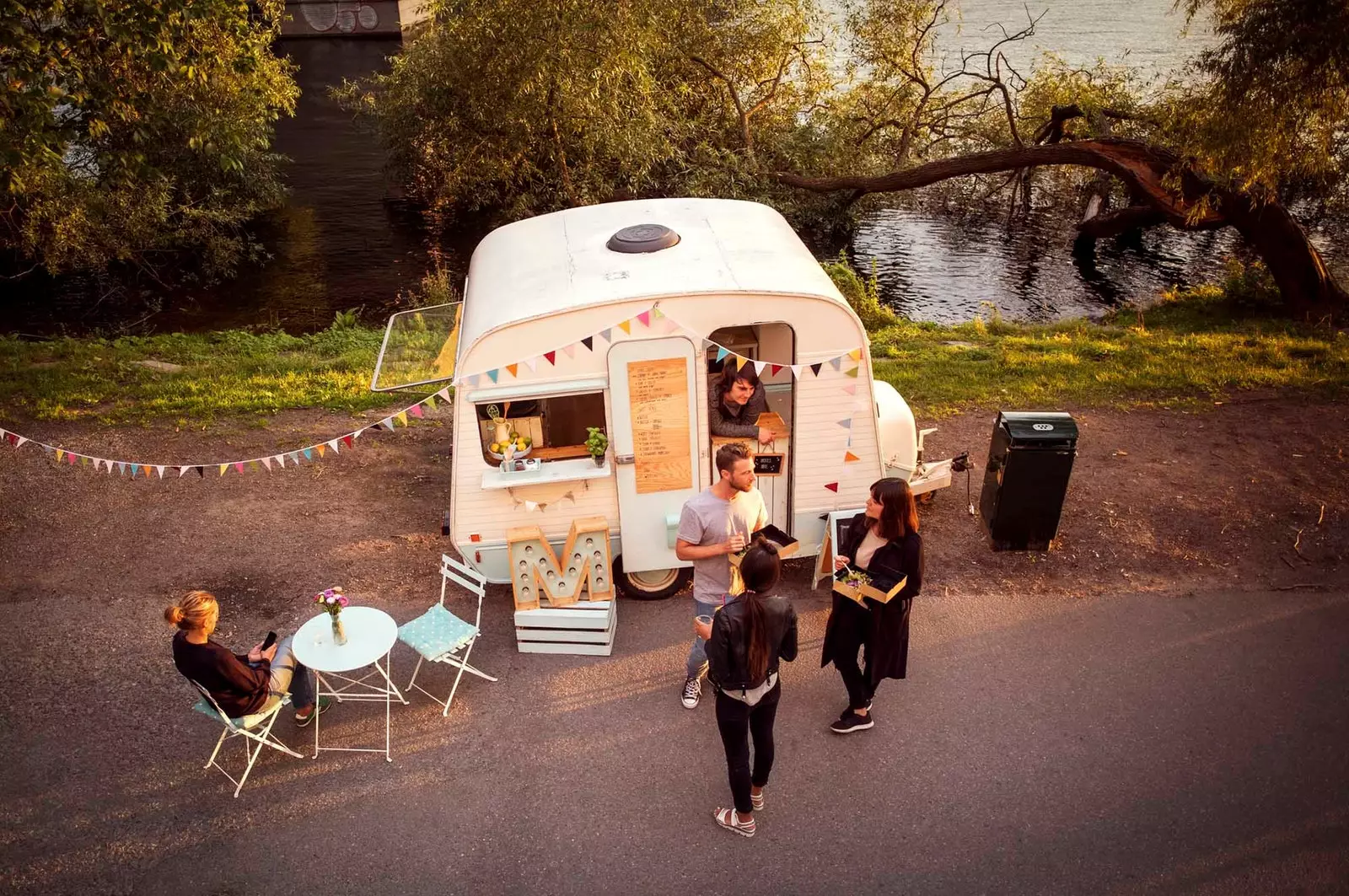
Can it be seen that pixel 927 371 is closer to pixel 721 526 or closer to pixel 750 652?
pixel 721 526

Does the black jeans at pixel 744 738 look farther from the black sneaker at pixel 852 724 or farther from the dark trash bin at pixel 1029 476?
the dark trash bin at pixel 1029 476

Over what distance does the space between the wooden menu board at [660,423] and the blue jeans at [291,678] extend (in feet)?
8.47

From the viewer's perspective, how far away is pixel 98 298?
19359 millimetres

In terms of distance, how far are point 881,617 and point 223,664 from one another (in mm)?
3847

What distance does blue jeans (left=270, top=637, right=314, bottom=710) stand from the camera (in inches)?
230

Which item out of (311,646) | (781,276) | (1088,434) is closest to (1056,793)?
(781,276)

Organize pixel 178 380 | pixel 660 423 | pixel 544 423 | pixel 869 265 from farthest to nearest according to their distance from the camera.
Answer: pixel 869 265 → pixel 178 380 → pixel 544 423 → pixel 660 423

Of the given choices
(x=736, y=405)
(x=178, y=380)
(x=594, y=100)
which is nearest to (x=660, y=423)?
(x=736, y=405)

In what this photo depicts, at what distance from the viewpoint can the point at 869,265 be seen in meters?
20.9

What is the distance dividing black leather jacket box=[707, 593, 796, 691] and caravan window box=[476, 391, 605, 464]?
264cm

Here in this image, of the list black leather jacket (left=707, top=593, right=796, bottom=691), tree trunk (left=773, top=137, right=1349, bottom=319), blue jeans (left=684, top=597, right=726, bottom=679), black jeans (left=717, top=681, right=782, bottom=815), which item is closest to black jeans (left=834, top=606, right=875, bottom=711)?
blue jeans (left=684, top=597, right=726, bottom=679)

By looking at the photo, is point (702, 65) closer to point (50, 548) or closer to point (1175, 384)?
point (1175, 384)

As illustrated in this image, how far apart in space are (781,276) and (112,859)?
5.53m

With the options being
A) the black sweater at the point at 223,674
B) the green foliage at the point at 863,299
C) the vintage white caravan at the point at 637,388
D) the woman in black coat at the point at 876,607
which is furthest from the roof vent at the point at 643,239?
the green foliage at the point at 863,299
